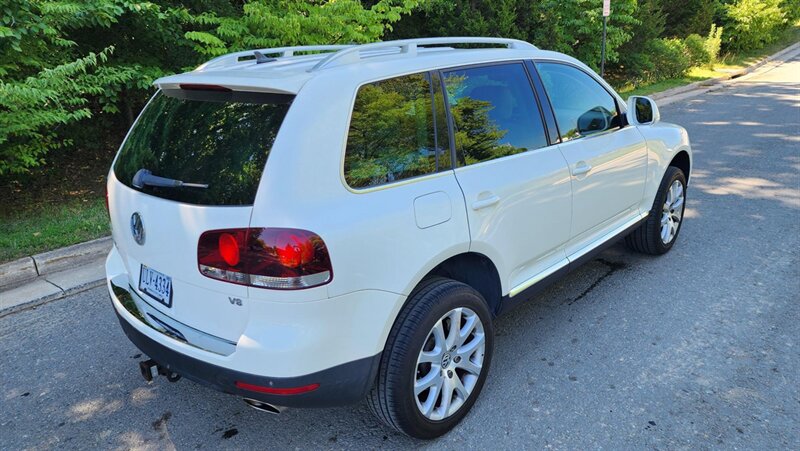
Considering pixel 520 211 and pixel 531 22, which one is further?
pixel 531 22

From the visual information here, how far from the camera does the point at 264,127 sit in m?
2.23

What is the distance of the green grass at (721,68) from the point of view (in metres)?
15.4

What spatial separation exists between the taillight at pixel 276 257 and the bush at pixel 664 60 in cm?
1695

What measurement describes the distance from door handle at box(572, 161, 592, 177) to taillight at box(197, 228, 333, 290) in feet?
6.15

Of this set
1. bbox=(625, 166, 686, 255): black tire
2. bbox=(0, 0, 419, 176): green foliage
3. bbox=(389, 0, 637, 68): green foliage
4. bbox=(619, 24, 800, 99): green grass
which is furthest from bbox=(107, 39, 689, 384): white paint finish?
bbox=(619, 24, 800, 99): green grass

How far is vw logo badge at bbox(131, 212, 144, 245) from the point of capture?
247 centimetres

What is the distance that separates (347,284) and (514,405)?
1292 millimetres

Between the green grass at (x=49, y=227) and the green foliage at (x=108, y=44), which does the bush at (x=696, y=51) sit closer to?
the green foliage at (x=108, y=44)

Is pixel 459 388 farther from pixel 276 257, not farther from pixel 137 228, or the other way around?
pixel 137 228

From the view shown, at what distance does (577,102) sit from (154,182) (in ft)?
8.60

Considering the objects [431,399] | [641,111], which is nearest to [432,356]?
[431,399]

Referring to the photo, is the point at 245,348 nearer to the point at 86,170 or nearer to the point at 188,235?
the point at 188,235

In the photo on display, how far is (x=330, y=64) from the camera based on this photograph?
2416mm

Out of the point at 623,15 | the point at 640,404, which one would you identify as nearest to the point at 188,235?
the point at 640,404
